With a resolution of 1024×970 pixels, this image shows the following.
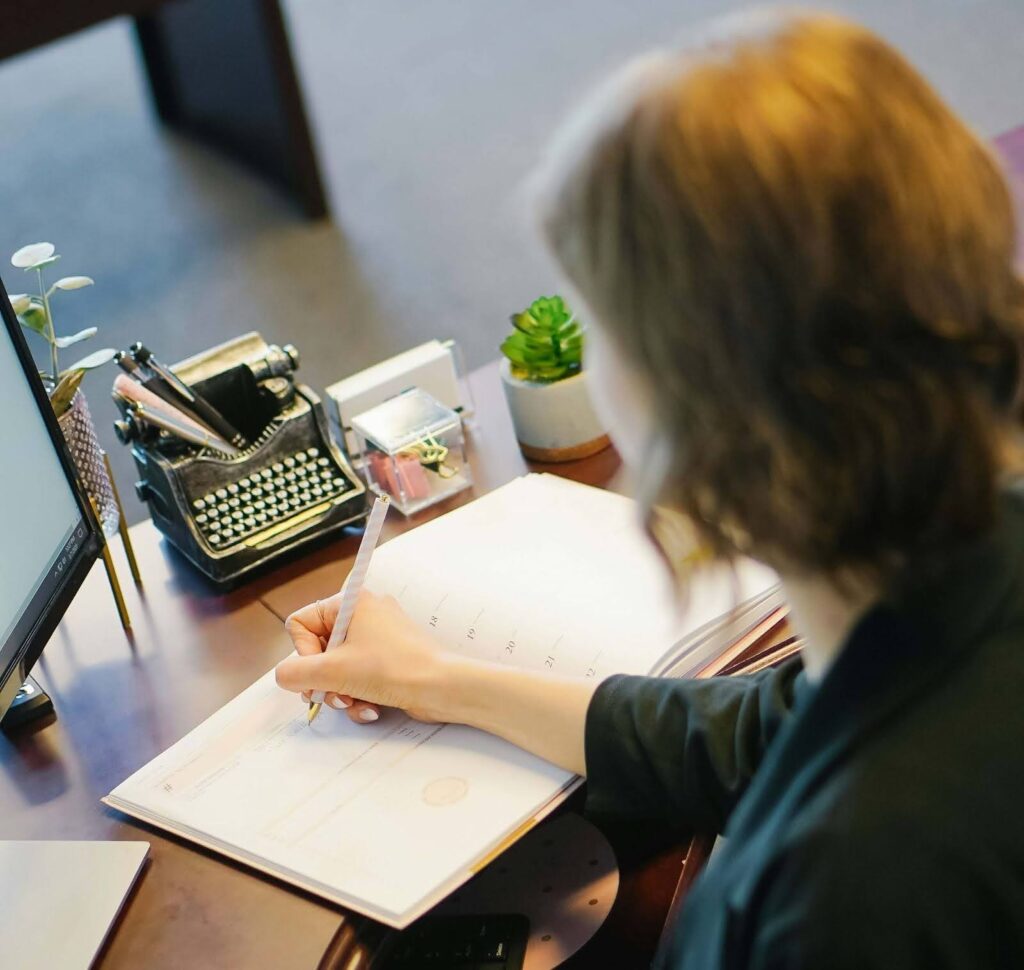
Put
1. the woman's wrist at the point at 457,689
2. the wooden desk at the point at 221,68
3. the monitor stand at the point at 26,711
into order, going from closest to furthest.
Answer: the woman's wrist at the point at 457,689 < the monitor stand at the point at 26,711 < the wooden desk at the point at 221,68

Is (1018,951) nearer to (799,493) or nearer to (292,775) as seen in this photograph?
(799,493)

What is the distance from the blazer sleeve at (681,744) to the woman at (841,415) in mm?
194

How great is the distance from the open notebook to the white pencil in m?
0.02

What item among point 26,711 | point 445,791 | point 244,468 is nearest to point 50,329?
point 244,468

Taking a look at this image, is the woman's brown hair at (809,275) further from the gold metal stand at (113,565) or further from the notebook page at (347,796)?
the gold metal stand at (113,565)

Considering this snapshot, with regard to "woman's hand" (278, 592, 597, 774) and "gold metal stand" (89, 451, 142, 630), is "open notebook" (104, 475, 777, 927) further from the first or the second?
"gold metal stand" (89, 451, 142, 630)

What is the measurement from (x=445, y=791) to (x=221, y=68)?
321 centimetres

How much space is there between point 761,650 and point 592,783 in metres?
0.18

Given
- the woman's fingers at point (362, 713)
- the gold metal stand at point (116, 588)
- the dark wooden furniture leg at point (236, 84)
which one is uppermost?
the dark wooden furniture leg at point (236, 84)

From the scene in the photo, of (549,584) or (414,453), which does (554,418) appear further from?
(549,584)

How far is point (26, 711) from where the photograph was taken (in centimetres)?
115

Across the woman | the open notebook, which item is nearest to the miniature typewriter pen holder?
the open notebook

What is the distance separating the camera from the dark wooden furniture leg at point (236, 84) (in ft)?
11.4

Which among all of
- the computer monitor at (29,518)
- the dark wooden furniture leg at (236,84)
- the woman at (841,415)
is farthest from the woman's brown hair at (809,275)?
the dark wooden furniture leg at (236,84)
